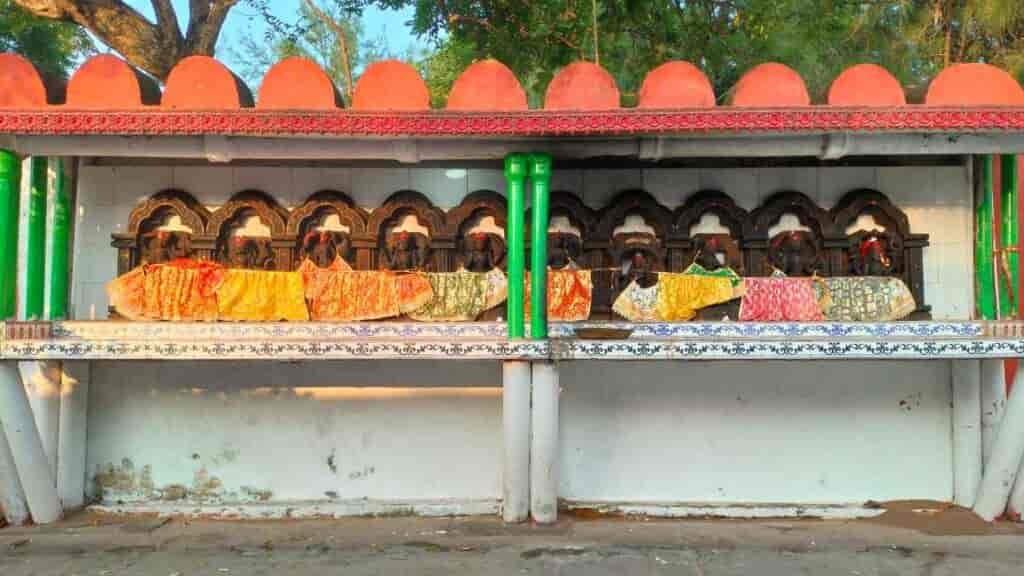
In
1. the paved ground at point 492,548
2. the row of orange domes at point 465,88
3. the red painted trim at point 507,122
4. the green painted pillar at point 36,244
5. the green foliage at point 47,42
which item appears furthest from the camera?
the green foliage at point 47,42

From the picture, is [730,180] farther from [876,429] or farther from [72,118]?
[72,118]

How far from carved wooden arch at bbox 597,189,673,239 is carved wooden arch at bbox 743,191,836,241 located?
679 millimetres

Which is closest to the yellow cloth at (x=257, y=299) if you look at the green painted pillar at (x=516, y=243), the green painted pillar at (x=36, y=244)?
the green painted pillar at (x=36, y=244)

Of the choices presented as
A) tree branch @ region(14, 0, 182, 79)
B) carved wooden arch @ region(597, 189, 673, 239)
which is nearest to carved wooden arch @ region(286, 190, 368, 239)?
carved wooden arch @ region(597, 189, 673, 239)

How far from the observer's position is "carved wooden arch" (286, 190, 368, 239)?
7.07m

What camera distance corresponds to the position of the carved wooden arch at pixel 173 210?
701cm

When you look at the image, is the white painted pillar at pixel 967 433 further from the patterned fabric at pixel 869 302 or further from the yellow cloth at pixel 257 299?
the yellow cloth at pixel 257 299

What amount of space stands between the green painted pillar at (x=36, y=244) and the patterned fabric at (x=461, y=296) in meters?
2.84

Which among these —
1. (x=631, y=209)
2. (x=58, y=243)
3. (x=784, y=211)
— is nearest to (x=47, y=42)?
(x=58, y=243)

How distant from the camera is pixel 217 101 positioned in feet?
19.8

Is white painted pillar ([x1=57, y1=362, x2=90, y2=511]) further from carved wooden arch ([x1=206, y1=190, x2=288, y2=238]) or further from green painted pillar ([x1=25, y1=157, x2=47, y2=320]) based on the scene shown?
carved wooden arch ([x1=206, y1=190, x2=288, y2=238])

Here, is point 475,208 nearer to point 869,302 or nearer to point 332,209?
point 332,209

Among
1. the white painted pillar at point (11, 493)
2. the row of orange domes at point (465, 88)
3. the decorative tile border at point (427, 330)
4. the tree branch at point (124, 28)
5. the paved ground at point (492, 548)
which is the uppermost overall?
the tree branch at point (124, 28)

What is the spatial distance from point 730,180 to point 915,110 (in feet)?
5.56
